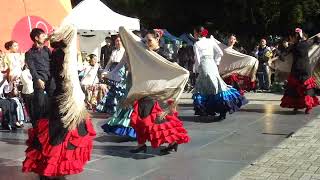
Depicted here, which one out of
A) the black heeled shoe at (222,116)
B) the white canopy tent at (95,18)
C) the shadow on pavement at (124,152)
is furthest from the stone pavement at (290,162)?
the white canopy tent at (95,18)

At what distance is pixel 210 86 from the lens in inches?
416

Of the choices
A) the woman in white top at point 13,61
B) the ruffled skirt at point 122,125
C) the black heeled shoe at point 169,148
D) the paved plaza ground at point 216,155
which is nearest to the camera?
the paved plaza ground at point 216,155

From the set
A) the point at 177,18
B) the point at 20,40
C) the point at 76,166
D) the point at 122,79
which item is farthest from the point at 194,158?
the point at 177,18

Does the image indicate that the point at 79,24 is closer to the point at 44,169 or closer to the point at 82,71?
the point at 82,71

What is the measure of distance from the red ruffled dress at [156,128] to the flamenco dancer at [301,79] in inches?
203

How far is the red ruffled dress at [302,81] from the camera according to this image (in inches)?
462

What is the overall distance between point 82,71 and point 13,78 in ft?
9.63

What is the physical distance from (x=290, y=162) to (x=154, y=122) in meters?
1.81

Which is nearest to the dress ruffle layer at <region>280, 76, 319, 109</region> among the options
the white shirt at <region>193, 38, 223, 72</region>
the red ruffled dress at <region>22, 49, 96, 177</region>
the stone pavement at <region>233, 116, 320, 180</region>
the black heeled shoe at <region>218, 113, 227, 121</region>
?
the black heeled shoe at <region>218, 113, 227, 121</region>

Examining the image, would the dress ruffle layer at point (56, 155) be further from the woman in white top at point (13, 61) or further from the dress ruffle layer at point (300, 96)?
the dress ruffle layer at point (300, 96)

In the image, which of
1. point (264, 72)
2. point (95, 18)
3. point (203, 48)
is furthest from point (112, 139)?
point (264, 72)

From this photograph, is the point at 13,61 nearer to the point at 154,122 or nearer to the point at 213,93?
the point at 213,93

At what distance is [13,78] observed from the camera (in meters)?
10.5

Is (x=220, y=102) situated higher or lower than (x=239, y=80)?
lower
